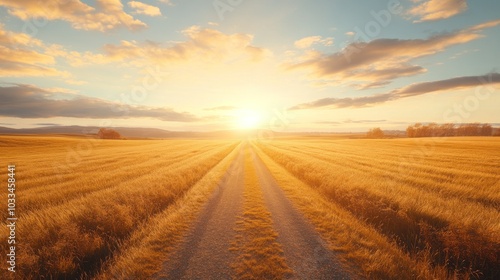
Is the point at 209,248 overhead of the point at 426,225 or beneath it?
beneath

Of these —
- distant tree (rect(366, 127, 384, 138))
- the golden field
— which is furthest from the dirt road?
distant tree (rect(366, 127, 384, 138))

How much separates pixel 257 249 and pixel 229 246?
98 cm

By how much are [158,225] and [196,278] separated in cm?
414

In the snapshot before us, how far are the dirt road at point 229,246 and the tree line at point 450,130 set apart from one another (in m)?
147

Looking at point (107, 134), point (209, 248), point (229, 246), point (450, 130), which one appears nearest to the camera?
point (209, 248)

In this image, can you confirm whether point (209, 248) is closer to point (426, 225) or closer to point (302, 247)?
point (302, 247)

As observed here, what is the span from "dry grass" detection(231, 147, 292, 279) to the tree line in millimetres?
148643

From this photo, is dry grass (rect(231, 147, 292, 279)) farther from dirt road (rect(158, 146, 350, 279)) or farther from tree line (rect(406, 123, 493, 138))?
tree line (rect(406, 123, 493, 138))

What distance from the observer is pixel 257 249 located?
7.36 meters

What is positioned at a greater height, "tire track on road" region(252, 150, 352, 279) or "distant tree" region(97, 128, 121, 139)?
"distant tree" region(97, 128, 121, 139)

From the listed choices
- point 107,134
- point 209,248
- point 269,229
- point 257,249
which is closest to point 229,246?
point 209,248

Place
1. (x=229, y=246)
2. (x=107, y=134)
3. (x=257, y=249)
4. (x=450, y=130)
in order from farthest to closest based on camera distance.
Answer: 1. (x=450, y=130)
2. (x=107, y=134)
3. (x=229, y=246)
4. (x=257, y=249)

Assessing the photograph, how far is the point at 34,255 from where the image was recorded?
6.38 m

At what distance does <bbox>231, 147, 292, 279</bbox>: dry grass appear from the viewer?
241 inches
